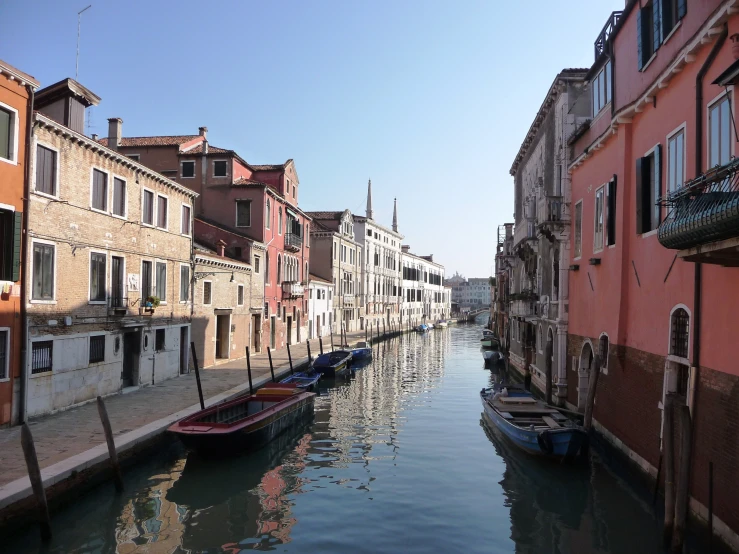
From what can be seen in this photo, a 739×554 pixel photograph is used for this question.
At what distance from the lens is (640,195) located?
421 inches

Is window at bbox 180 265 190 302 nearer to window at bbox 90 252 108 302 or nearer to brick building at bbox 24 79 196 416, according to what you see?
brick building at bbox 24 79 196 416

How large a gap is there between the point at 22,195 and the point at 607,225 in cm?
1173

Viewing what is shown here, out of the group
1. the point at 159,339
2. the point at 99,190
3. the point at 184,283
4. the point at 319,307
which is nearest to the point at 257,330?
the point at 184,283

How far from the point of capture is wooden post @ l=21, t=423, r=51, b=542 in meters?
7.61

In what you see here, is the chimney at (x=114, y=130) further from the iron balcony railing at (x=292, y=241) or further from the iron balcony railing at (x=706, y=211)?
the iron balcony railing at (x=706, y=211)

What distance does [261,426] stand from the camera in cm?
1316

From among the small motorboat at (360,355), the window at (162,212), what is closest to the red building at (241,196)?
the small motorboat at (360,355)

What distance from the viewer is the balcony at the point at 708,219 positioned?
232 inches

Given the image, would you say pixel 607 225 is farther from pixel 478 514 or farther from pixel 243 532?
pixel 243 532

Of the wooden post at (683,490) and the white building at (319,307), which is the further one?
the white building at (319,307)

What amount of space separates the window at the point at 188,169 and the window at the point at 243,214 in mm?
2683

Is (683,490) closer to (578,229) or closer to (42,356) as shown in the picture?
(578,229)

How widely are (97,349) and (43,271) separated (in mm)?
2919

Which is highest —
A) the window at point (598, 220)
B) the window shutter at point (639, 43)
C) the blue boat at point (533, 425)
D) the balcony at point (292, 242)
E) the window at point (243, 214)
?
the window shutter at point (639, 43)
